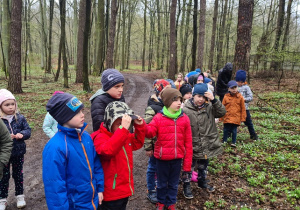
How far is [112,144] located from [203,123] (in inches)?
93.6

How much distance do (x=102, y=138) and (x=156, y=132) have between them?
1.22 m

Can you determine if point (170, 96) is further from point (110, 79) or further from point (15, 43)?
point (15, 43)

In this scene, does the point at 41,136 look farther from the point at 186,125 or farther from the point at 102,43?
the point at 102,43

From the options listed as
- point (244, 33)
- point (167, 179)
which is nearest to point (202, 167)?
point (167, 179)

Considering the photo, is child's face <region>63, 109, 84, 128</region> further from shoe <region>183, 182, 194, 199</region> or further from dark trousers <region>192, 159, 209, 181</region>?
dark trousers <region>192, 159, 209, 181</region>

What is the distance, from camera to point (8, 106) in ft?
11.5

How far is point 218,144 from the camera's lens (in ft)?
13.7

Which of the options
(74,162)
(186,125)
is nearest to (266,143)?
(186,125)

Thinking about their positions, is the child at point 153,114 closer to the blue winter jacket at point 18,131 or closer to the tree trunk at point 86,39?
the blue winter jacket at point 18,131

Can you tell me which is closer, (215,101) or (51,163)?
(51,163)

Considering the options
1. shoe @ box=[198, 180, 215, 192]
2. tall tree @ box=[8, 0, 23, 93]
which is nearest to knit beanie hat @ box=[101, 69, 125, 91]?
shoe @ box=[198, 180, 215, 192]

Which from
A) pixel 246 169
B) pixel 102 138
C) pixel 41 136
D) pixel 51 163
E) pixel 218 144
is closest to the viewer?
pixel 51 163

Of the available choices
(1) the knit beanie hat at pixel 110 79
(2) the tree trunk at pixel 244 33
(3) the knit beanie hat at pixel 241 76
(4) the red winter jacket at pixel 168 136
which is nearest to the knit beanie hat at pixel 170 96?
(4) the red winter jacket at pixel 168 136

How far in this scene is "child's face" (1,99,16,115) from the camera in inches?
136
